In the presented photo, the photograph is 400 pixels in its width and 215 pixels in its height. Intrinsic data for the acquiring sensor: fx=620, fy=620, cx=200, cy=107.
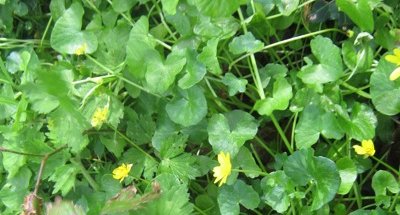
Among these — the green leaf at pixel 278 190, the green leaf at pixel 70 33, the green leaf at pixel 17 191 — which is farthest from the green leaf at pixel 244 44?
the green leaf at pixel 17 191

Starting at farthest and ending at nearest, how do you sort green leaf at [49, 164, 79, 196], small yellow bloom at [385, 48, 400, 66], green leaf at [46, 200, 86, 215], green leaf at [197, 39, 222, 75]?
green leaf at [49, 164, 79, 196] < green leaf at [197, 39, 222, 75] < small yellow bloom at [385, 48, 400, 66] < green leaf at [46, 200, 86, 215]

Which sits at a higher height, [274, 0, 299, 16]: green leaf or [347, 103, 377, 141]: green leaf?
[274, 0, 299, 16]: green leaf

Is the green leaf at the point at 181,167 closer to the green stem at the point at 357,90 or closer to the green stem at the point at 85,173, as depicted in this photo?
the green stem at the point at 85,173

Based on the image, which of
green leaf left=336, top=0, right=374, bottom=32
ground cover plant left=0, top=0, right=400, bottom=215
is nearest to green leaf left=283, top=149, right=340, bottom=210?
ground cover plant left=0, top=0, right=400, bottom=215

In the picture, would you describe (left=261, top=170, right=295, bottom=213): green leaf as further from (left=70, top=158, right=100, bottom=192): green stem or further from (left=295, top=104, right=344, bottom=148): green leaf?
(left=70, top=158, right=100, bottom=192): green stem

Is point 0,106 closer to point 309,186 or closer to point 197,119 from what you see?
point 197,119

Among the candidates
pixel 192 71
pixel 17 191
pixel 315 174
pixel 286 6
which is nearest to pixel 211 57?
pixel 192 71

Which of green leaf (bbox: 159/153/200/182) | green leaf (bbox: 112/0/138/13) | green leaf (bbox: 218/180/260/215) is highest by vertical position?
green leaf (bbox: 112/0/138/13)
